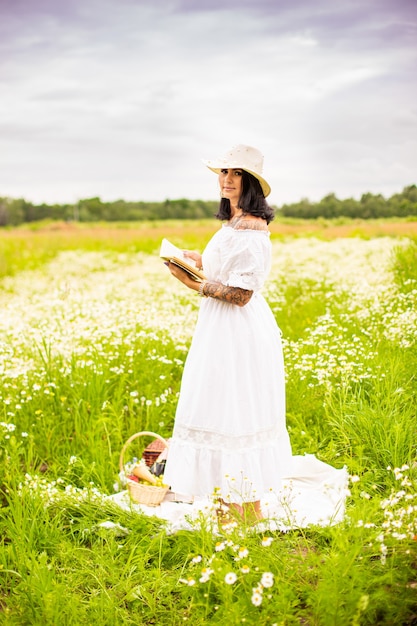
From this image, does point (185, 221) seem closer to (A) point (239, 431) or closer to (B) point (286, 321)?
(B) point (286, 321)

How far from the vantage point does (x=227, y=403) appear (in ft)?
12.3

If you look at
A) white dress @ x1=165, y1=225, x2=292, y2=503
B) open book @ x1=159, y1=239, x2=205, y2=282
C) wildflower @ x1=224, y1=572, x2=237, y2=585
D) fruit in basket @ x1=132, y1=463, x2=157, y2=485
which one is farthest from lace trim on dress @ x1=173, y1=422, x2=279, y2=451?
wildflower @ x1=224, y1=572, x2=237, y2=585

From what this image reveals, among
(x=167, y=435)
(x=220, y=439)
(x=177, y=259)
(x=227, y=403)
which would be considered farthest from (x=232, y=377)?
(x=167, y=435)

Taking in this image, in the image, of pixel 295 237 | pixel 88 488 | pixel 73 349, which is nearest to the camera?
pixel 88 488

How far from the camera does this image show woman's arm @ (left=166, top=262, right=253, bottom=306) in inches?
144

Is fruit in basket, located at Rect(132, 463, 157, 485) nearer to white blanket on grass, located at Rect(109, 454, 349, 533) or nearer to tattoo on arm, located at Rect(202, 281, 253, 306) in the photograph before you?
white blanket on grass, located at Rect(109, 454, 349, 533)

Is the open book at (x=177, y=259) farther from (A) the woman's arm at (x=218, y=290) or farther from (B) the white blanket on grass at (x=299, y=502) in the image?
(B) the white blanket on grass at (x=299, y=502)

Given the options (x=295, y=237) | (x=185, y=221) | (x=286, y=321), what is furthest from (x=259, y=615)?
(x=185, y=221)

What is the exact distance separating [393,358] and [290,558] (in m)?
2.62

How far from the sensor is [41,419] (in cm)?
522

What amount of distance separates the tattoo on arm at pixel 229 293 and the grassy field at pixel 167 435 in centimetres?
123

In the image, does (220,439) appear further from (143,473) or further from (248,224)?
(248,224)

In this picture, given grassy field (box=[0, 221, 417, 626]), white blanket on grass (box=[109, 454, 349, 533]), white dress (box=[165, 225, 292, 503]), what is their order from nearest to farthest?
grassy field (box=[0, 221, 417, 626]), white dress (box=[165, 225, 292, 503]), white blanket on grass (box=[109, 454, 349, 533])

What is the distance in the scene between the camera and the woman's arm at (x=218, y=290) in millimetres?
3654
